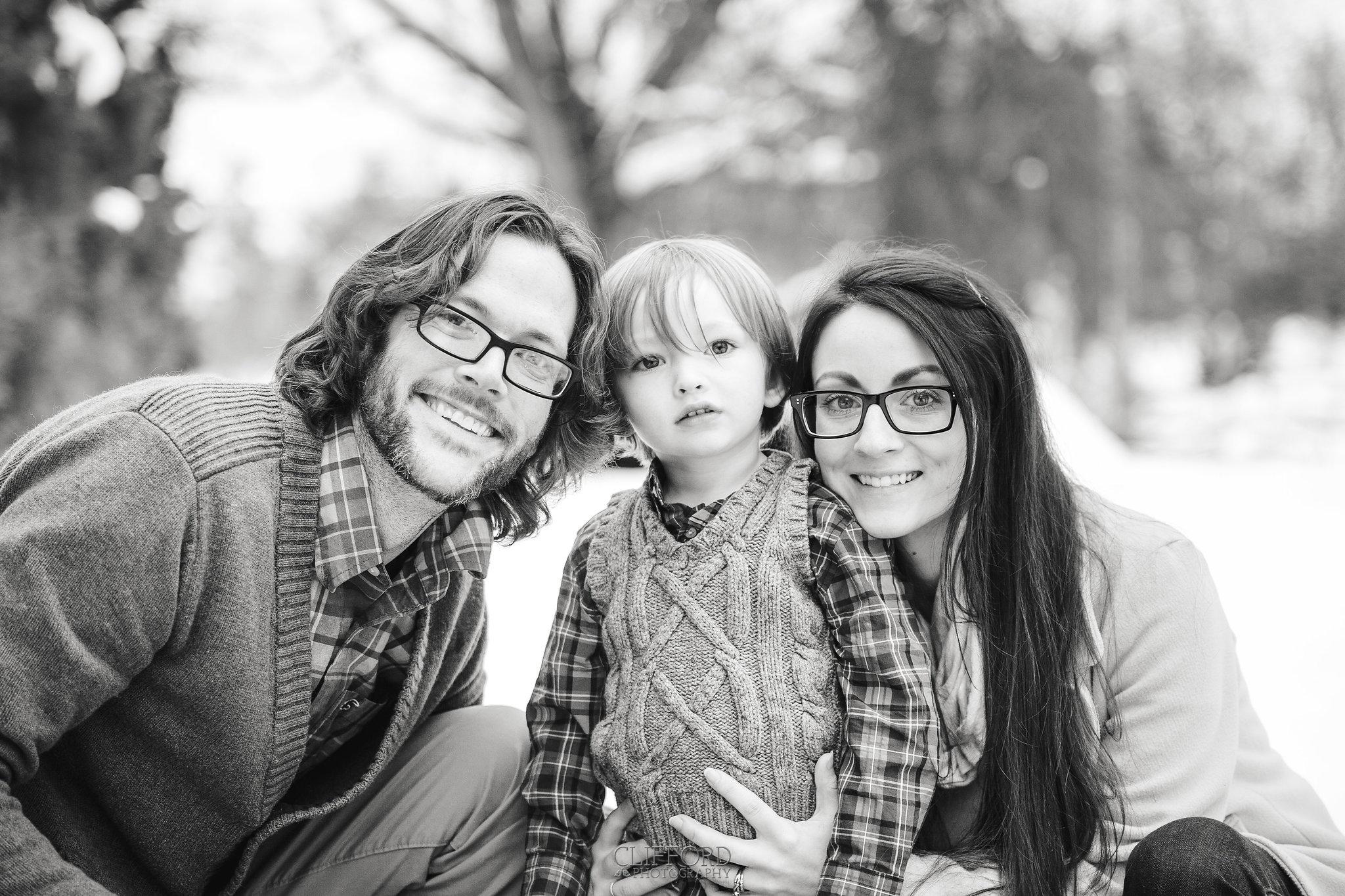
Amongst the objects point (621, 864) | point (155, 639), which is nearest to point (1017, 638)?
Result: point (621, 864)

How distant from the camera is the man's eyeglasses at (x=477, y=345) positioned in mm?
1734

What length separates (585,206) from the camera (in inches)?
301

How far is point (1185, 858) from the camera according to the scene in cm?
138

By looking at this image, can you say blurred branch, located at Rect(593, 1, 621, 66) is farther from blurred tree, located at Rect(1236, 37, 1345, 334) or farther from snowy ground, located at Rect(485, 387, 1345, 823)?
blurred tree, located at Rect(1236, 37, 1345, 334)

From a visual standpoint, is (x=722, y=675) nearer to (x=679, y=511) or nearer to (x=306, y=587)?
(x=679, y=511)

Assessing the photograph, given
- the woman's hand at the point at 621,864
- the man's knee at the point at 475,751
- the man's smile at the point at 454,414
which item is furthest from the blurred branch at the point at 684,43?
the woman's hand at the point at 621,864

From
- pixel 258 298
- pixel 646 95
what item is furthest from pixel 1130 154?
pixel 258 298

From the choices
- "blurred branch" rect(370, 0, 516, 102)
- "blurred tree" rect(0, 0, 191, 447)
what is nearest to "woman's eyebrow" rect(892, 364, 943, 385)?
"blurred tree" rect(0, 0, 191, 447)

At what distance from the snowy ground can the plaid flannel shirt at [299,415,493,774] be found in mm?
1353

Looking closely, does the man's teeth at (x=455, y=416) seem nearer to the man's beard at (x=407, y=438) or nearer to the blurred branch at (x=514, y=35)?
the man's beard at (x=407, y=438)

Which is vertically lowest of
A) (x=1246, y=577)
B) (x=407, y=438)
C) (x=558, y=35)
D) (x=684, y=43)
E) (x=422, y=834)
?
(x=1246, y=577)

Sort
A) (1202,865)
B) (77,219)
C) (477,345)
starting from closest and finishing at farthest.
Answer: (1202,865) < (477,345) < (77,219)

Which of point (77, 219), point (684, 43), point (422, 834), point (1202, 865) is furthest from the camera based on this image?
point (684, 43)

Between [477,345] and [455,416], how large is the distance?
14 cm
